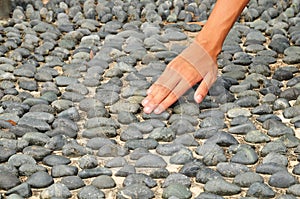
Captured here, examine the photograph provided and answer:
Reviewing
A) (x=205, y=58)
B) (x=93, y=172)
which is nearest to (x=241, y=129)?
(x=205, y=58)

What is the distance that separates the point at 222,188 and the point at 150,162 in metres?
0.26

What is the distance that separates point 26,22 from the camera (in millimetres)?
3713

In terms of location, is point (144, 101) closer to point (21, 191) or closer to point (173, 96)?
point (173, 96)

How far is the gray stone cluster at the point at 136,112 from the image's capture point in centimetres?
238

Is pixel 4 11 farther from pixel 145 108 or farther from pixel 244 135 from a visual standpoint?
pixel 244 135

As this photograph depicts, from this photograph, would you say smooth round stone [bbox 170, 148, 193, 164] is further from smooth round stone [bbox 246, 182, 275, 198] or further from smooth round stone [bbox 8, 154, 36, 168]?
smooth round stone [bbox 8, 154, 36, 168]

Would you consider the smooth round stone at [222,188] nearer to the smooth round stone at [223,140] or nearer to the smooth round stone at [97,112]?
the smooth round stone at [223,140]

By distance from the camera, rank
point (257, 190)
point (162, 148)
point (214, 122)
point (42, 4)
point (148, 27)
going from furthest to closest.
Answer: point (42, 4)
point (148, 27)
point (214, 122)
point (162, 148)
point (257, 190)

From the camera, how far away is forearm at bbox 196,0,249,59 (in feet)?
9.18

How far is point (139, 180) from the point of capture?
7.82 ft

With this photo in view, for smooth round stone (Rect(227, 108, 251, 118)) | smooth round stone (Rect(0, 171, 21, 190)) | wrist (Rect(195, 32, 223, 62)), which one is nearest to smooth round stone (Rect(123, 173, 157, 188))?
smooth round stone (Rect(0, 171, 21, 190))

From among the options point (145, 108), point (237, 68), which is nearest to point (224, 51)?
point (237, 68)

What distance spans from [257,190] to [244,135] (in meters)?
0.40

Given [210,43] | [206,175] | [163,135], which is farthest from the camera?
[210,43]
